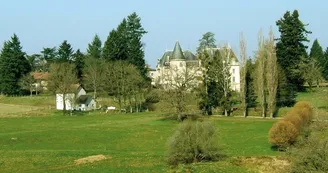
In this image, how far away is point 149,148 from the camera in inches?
1377

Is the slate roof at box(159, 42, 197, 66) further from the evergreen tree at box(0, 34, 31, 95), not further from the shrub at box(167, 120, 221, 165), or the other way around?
the shrub at box(167, 120, 221, 165)

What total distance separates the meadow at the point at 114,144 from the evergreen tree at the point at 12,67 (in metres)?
24.9

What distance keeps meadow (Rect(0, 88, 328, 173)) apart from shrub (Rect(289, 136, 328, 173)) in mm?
4828

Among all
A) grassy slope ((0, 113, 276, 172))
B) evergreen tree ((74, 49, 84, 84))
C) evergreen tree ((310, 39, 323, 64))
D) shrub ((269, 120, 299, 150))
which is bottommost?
grassy slope ((0, 113, 276, 172))

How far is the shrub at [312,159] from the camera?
17281 mm

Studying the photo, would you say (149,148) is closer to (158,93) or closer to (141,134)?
(141,134)

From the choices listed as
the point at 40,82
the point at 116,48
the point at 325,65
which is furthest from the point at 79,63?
the point at 325,65

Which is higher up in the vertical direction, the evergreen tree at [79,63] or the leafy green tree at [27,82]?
the evergreen tree at [79,63]

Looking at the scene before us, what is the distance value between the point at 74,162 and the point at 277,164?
38.4 ft

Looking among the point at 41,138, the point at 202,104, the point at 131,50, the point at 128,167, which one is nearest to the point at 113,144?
the point at 41,138

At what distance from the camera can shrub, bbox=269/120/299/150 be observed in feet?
97.2

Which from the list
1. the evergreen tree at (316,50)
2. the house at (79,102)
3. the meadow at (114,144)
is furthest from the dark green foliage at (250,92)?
the evergreen tree at (316,50)

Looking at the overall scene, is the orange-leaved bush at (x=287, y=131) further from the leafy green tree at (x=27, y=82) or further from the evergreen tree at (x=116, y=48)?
the leafy green tree at (x=27, y=82)

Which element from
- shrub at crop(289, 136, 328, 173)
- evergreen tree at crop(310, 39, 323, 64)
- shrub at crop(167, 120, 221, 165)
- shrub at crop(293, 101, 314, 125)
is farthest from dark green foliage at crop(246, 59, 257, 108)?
evergreen tree at crop(310, 39, 323, 64)
